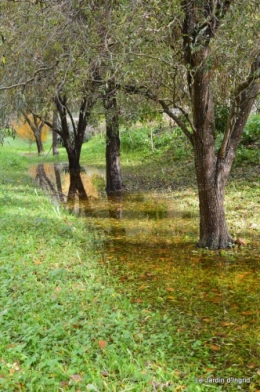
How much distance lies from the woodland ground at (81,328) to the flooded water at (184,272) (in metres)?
0.10

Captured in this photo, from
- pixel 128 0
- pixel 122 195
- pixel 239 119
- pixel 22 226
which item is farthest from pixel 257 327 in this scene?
pixel 122 195

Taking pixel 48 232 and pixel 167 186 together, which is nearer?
pixel 48 232

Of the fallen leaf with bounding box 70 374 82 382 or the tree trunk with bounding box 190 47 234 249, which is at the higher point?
the tree trunk with bounding box 190 47 234 249

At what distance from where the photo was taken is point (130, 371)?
3877 mm

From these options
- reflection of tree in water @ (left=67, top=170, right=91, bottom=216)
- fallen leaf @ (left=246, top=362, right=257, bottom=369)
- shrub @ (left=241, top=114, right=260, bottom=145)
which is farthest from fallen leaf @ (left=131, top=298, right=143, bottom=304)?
shrub @ (left=241, top=114, right=260, bottom=145)

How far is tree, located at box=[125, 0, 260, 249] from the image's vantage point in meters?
6.14

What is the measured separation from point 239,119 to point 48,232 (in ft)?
13.1

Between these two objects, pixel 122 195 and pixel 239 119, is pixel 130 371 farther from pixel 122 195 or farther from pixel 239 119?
pixel 122 195

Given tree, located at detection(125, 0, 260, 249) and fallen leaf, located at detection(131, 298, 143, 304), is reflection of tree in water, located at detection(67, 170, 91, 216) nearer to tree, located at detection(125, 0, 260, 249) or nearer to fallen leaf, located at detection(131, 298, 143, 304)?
tree, located at detection(125, 0, 260, 249)

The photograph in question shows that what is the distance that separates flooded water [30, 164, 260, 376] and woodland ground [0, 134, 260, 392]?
10 centimetres

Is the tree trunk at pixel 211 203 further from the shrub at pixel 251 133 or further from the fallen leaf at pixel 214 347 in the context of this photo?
the shrub at pixel 251 133

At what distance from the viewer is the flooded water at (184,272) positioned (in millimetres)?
4816

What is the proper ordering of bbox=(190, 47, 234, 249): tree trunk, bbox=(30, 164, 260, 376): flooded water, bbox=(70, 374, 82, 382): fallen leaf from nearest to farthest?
bbox=(70, 374, 82, 382): fallen leaf → bbox=(30, 164, 260, 376): flooded water → bbox=(190, 47, 234, 249): tree trunk

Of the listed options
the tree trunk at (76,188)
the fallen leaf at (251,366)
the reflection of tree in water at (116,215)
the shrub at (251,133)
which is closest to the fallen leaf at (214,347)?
the fallen leaf at (251,366)
